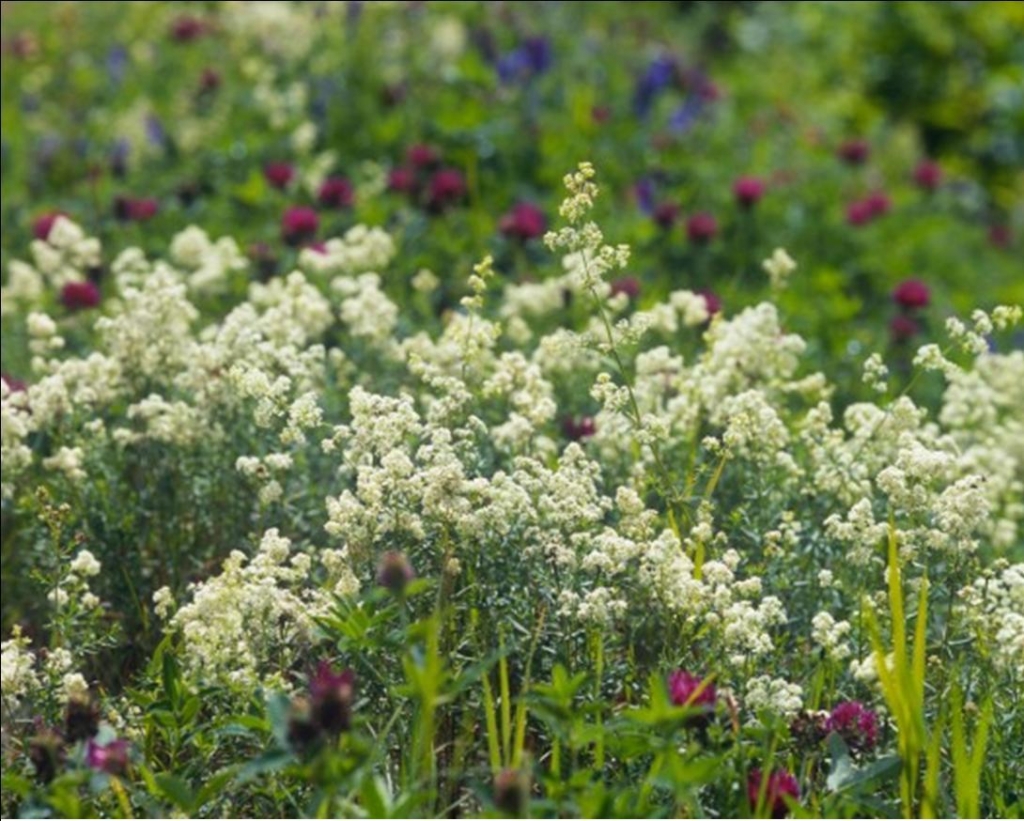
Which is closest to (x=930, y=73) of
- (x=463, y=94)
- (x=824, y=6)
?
(x=824, y=6)

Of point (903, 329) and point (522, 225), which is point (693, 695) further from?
point (903, 329)

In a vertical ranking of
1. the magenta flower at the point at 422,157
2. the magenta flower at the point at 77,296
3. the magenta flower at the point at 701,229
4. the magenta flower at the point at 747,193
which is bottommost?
the magenta flower at the point at 77,296

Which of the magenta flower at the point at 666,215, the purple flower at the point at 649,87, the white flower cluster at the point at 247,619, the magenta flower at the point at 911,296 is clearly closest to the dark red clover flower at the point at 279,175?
the magenta flower at the point at 666,215

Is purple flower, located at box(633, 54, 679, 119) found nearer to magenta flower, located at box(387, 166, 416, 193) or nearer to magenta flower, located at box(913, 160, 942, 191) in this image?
magenta flower, located at box(913, 160, 942, 191)

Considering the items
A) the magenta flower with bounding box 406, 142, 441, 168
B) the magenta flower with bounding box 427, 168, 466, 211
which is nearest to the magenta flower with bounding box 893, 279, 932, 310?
the magenta flower with bounding box 427, 168, 466, 211

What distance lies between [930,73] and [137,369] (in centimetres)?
677

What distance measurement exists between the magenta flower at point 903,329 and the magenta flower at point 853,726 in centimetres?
302

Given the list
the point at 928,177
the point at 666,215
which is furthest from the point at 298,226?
the point at 928,177

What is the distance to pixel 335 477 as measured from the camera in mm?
4156

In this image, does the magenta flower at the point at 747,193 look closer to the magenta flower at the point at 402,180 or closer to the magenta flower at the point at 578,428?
the magenta flower at the point at 402,180

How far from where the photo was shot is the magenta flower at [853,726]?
9.41ft

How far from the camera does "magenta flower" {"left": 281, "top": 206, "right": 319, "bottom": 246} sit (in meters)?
5.70

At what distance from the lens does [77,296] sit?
4.86 meters

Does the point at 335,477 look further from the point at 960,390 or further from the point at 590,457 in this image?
the point at 960,390
